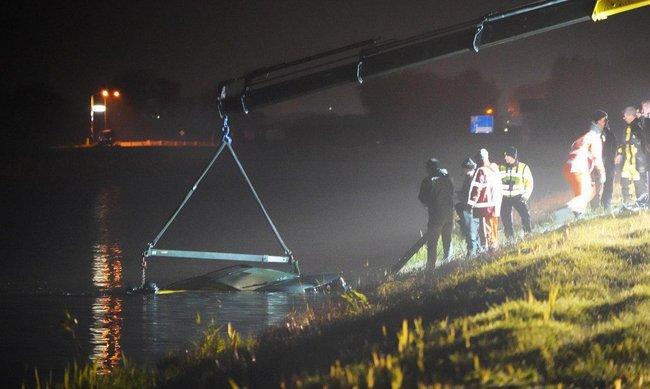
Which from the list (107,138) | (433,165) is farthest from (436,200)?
(107,138)

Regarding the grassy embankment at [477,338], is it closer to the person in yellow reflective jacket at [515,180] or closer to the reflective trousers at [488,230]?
the reflective trousers at [488,230]

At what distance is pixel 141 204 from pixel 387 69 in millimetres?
28436

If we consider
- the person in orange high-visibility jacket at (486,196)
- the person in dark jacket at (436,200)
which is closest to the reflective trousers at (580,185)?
the person in orange high-visibility jacket at (486,196)

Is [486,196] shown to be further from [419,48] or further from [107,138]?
[107,138]

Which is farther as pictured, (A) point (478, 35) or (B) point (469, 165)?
(B) point (469, 165)

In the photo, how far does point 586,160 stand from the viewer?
54.4 ft

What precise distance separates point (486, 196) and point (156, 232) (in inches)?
635

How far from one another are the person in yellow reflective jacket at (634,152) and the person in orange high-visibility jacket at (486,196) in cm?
241

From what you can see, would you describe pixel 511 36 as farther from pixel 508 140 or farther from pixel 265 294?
pixel 508 140

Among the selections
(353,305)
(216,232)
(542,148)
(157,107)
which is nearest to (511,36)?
(353,305)

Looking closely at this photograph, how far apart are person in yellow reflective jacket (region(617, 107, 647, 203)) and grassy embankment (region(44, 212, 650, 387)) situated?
534 cm

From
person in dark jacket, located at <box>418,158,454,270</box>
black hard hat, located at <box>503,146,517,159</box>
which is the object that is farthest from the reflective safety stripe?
person in dark jacket, located at <box>418,158,454,270</box>

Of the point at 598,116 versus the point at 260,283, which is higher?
the point at 598,116

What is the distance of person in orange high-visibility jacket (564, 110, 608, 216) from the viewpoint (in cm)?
1623
